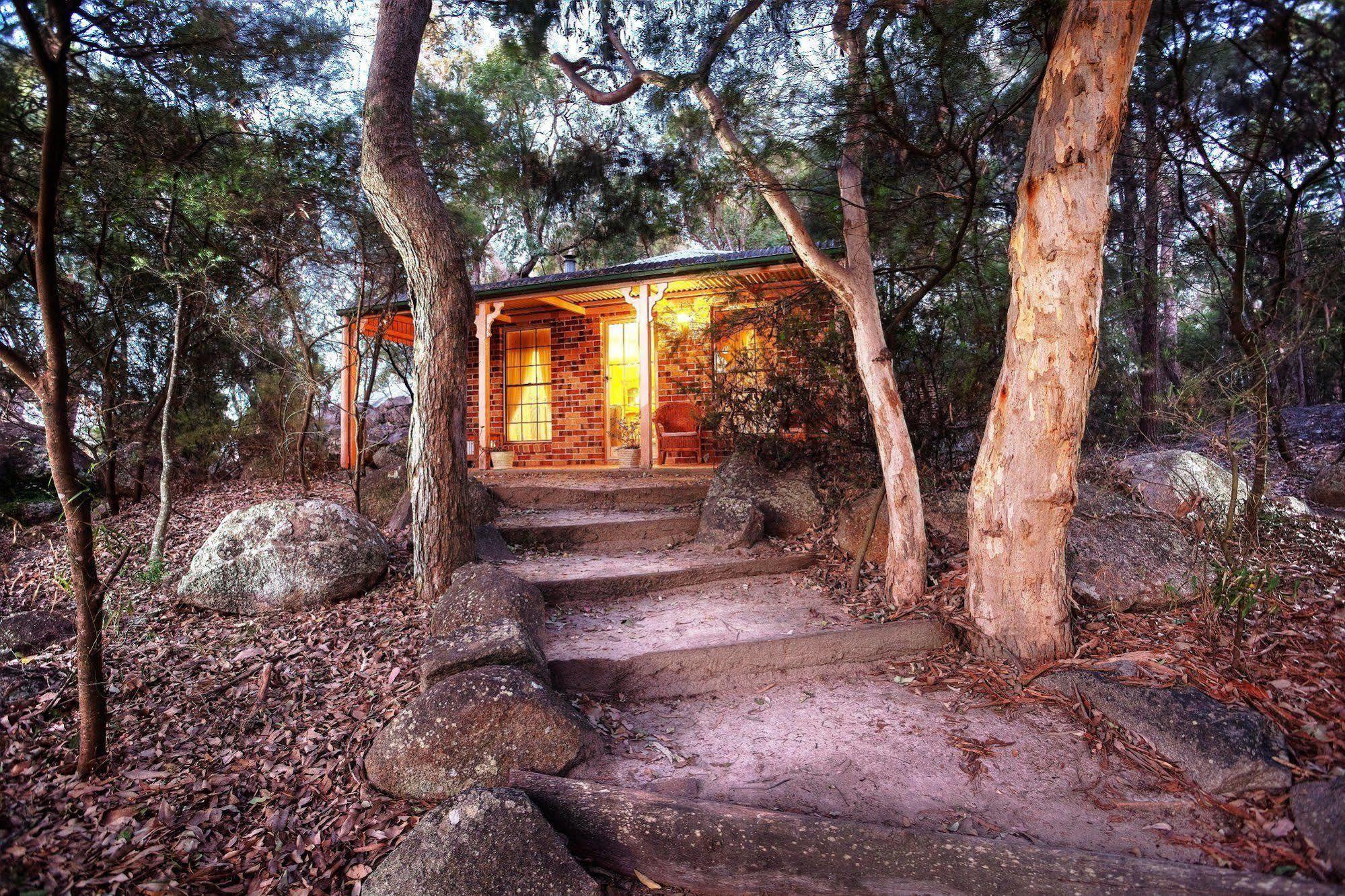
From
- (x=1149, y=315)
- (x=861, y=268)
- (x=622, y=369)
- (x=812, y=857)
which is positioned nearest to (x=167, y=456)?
(x=812, y=857)

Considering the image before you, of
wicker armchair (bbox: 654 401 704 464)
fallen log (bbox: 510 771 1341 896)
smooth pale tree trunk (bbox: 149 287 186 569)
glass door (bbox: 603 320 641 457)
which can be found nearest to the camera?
fallen log (bbox: 510 771 1341 896)

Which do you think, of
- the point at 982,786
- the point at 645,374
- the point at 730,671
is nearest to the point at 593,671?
the point at 730,671

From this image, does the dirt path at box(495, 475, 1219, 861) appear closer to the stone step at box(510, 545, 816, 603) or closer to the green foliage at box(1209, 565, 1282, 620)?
the stone step at box(510, 545, 816, 603)

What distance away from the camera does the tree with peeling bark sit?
→ 420 centimetres

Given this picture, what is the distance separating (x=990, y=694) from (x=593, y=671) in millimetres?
2058

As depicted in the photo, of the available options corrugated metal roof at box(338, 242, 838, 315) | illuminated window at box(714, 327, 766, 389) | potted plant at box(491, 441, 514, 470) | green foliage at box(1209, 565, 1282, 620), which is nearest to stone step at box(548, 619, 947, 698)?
green foliage at box(1209, 565, 1282, 620)

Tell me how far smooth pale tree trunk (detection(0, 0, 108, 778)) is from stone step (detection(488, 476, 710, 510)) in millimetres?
4167

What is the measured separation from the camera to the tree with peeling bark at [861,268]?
420 cm

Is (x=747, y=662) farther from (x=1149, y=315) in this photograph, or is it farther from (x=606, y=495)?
(x=1149, y=315)

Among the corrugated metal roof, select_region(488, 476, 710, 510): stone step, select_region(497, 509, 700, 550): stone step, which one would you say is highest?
the corrugated metal roof

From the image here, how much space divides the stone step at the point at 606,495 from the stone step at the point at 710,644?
2.13 m

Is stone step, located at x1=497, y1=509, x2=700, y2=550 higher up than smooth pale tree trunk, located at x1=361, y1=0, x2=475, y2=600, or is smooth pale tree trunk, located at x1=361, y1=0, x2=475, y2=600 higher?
smooth pale tree trunk, located at x1=361, y1=0, x2=475, y2=600

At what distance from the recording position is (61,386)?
2406 mm

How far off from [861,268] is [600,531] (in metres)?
3.04
